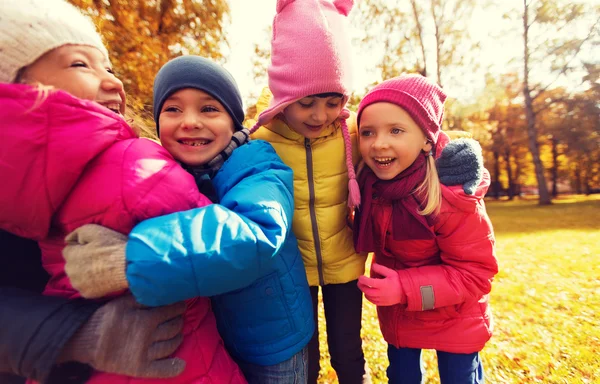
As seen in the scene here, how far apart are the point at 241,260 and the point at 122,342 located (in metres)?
0.46

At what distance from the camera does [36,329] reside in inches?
38.7

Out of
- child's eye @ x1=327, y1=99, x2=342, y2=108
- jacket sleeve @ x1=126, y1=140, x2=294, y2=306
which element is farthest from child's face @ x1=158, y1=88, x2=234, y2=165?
child's eye @ x1=327, y1=99, x2=342, y2=108

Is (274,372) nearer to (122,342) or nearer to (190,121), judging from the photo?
(122,342)

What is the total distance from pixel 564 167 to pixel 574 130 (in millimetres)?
12766

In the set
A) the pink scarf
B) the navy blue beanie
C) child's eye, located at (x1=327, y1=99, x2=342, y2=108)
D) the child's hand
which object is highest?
the navy blue beanie

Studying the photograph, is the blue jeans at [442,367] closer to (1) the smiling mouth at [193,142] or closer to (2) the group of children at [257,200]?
(2) the group of children at [257,200]

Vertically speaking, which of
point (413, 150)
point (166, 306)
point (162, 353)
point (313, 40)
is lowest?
point (162, 353)

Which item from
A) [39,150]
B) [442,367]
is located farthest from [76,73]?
[442,367]

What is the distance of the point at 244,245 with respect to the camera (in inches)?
41.6

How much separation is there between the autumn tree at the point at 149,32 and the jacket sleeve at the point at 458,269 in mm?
3101

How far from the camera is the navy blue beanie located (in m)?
Answer: 1.54

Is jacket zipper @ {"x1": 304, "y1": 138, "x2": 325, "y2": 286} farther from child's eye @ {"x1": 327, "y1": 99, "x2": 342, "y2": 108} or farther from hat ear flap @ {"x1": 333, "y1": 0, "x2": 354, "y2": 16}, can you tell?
hat ear flap @ {"x1": 333, "y1": 0, "x2": 354, "y2": 16}

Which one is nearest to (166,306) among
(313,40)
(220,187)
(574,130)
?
(220,187)

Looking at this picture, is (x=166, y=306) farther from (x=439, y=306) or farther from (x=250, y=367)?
(x=439, y=306)
